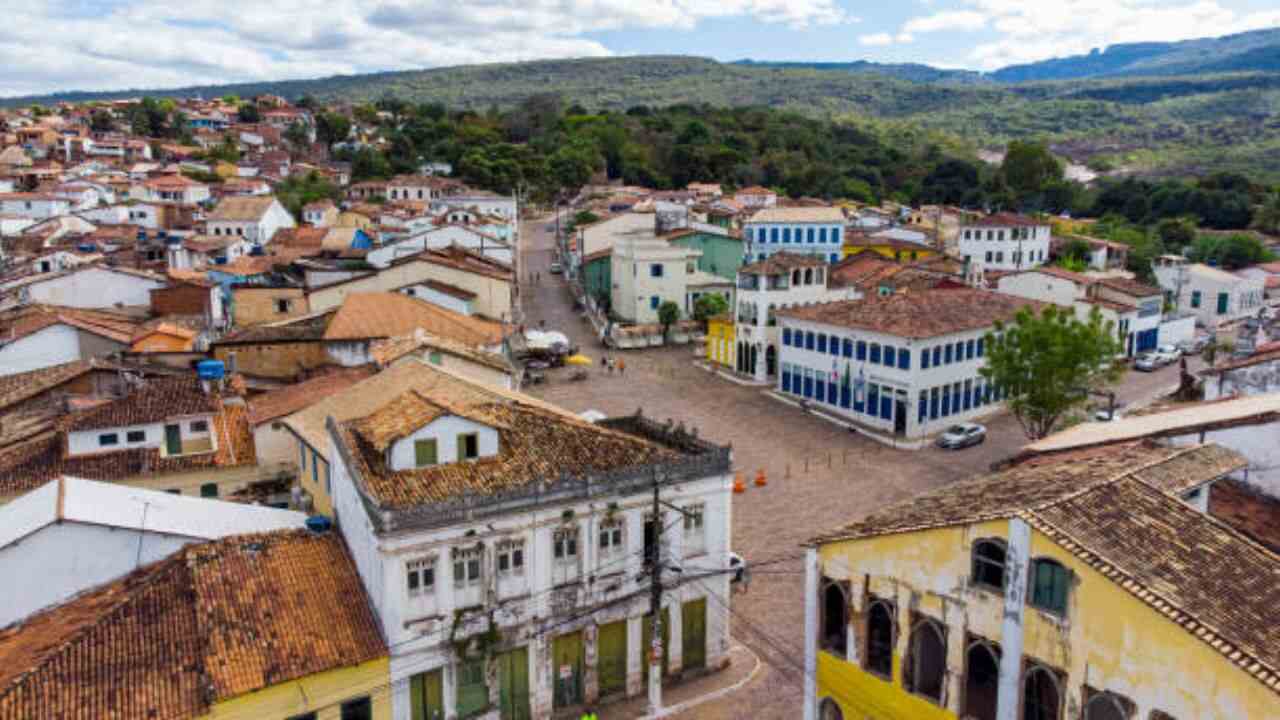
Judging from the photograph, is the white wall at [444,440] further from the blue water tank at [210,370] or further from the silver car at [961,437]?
the silver car at [961,437]

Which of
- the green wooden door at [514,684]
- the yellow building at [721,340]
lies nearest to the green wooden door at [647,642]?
the green wooden door at [514,684]

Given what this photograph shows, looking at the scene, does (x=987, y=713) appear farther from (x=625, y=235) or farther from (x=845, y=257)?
(x=845, y=257)

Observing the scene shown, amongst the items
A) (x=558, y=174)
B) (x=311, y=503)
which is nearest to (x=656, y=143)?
(x=558, y=174)

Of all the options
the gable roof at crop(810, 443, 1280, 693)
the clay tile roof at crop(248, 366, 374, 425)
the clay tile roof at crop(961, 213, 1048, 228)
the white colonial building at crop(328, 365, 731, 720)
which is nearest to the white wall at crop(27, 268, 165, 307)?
the clay tile roof at crop(248, 366, 374, 425)

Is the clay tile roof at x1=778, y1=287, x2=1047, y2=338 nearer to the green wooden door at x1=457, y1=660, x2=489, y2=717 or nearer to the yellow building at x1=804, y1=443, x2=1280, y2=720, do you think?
the yellow building at x1=804, y1=443, x2=1280, y2=720

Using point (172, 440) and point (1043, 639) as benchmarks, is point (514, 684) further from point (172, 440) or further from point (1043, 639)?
point (172, 440)
